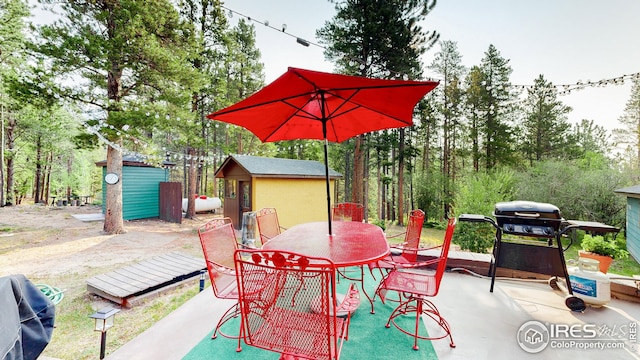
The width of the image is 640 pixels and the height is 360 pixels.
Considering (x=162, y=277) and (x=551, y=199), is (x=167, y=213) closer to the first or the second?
(x=162, y=277)

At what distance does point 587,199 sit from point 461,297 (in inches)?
391

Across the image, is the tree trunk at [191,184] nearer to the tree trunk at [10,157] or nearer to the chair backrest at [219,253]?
the chair backrest at [219,253]

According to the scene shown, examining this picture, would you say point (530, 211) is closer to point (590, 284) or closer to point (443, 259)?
point (590, 284)

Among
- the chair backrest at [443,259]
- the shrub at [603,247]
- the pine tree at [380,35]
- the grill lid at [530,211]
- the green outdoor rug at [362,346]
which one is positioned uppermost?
the pine tree at [380,35]

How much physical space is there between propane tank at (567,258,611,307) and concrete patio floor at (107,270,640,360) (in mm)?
159

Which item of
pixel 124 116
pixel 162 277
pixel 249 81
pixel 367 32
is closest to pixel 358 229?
pixel 162 277

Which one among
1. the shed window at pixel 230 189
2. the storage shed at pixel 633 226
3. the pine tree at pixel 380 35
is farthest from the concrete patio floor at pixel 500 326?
the pine tree at pixel 380 35

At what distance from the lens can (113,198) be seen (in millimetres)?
7941

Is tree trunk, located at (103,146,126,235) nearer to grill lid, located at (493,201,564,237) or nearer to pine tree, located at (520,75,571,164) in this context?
grill lid, located at (493,201,564,237)

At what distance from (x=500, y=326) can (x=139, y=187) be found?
12.6 m

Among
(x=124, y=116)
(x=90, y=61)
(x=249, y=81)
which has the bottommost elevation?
(x=124, y=116)

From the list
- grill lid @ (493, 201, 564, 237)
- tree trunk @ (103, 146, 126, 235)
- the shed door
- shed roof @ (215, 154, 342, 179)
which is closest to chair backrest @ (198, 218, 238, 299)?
grill lid @ (493, 201, 564, 237)

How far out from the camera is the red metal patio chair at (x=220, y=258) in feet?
6.94

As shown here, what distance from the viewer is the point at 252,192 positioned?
8.62 meters
